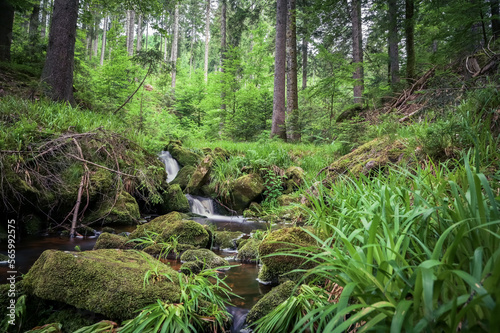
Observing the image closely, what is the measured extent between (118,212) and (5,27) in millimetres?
9128

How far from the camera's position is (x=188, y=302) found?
6.25 ft

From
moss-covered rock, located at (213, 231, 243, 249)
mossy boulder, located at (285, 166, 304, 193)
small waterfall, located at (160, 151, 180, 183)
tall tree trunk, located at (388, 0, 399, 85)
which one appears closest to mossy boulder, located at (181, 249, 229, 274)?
moss-covered rock, located at (213, 231, 243, 249)

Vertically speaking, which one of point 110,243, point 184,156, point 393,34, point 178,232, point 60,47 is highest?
point 393,34

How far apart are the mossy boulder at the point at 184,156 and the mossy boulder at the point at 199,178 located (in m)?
0.86

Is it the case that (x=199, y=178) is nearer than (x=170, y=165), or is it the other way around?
(x=199, y=178)

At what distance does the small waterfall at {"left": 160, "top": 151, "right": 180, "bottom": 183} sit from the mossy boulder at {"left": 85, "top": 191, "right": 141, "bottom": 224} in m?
2.63

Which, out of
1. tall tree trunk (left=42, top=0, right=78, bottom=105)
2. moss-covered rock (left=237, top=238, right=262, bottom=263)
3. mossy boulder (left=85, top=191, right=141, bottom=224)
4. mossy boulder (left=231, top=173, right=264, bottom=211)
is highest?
tall tree trunk (left=42, top=0, right=78, bottom=105)

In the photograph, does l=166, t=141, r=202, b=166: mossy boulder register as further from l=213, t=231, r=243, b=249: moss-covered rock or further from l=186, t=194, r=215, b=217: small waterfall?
l=213, t=231, r=243, b=249: moss-covered rock

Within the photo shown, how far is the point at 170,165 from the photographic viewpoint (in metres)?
8.70

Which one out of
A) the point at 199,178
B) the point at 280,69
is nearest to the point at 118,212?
the point at 199,178

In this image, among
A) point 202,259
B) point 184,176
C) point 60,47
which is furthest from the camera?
point 184,176

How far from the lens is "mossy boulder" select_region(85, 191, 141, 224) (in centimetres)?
502

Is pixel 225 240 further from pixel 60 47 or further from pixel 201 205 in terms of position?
pixel 60 47

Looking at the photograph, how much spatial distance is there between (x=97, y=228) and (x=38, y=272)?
10.0ft
